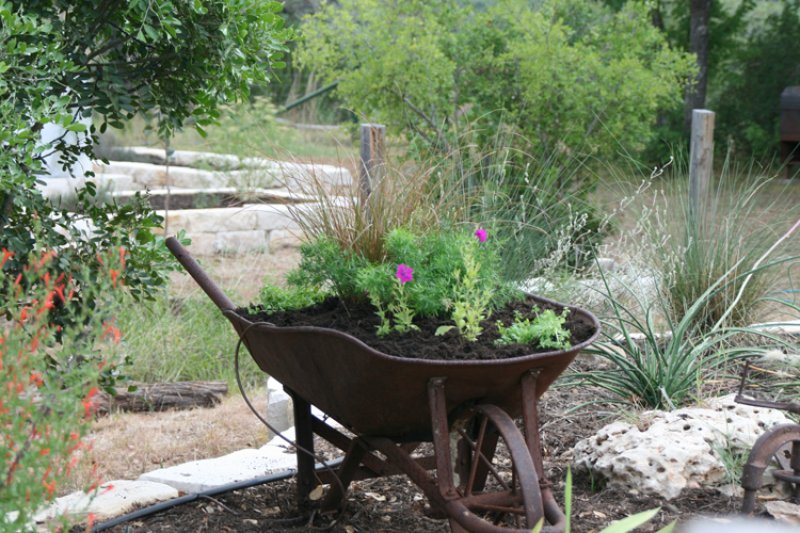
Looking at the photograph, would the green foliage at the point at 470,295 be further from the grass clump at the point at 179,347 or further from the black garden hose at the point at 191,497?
the grass clump at the point at 179,347

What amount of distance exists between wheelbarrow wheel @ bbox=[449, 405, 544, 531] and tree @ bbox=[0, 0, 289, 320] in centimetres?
109

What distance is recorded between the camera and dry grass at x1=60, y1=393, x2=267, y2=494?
3.78 meters

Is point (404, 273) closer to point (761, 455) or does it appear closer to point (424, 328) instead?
point (424, 328)

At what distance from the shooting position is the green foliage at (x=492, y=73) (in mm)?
6695

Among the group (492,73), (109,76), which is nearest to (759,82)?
(492,73)

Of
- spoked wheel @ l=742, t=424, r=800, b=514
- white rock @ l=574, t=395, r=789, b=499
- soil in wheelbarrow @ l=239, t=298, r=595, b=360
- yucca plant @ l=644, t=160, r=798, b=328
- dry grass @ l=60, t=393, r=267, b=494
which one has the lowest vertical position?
dry grass @ l=60, t=393, r=267, b=494

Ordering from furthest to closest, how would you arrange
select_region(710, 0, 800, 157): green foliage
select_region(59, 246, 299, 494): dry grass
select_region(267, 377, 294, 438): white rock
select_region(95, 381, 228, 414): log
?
select_region(710, 0, 800, 157): green foliage, select_region(95, 381, 228, 414): log, select_region(267, 377, 294, 438): white rock, select_region(59, 246, 299, 494): dry grass

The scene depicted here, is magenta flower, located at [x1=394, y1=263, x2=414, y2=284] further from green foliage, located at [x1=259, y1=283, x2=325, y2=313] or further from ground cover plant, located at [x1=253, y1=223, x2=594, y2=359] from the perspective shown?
green foliage, located at [x1=259, y1=283, x2=325, y2=313]

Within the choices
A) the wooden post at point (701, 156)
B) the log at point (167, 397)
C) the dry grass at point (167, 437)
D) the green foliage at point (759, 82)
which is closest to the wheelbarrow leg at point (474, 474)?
the dry grass at point (167, 437)

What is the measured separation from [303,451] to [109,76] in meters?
1.30

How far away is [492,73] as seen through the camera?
7172 millimetres

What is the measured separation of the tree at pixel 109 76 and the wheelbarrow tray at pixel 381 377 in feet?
1.91

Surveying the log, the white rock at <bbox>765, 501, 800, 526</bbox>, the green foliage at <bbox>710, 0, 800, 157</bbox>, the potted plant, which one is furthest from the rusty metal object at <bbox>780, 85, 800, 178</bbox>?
the potted plant

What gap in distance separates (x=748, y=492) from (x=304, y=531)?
4.27ft
